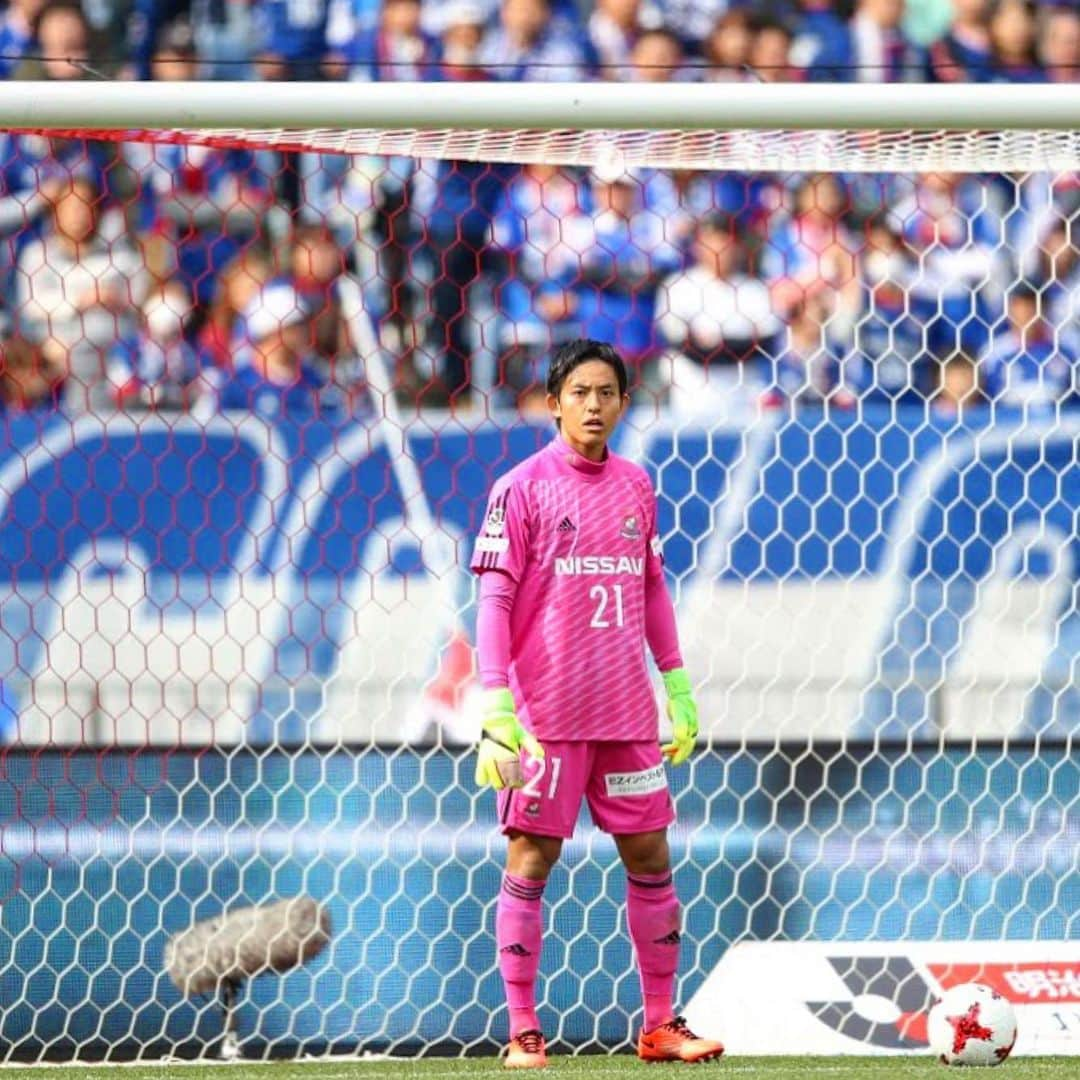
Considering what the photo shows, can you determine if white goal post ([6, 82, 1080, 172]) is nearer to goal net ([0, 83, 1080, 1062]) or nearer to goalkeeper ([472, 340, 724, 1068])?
goal net ([0, 83, 1080, 1062])

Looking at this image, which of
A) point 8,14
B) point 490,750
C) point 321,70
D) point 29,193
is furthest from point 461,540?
point 8,14

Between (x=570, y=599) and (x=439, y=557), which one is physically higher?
(x=570, y=599)

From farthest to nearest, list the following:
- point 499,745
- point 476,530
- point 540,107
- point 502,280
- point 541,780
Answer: point 502,280
point 476,530
point 540,107
point 541,780
point 499,745

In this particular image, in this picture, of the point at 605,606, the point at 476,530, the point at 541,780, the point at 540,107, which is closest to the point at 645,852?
the point at 541,780

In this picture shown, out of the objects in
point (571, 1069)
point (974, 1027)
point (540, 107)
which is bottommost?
point (571, 1069)

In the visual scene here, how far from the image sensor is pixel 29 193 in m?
8.12

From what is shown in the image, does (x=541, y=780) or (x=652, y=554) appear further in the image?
(x=652, y=554)

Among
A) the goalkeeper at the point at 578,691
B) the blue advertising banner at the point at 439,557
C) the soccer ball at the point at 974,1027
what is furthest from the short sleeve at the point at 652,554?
the blue advertising banner at the point at 439,557

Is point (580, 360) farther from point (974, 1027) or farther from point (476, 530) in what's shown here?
point (476, 530)

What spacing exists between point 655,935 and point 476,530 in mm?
2021

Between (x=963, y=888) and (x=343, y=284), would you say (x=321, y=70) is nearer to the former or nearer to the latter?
(x=343, y=284)

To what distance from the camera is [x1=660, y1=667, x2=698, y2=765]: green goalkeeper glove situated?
4609 mm

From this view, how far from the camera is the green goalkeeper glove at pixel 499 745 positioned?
14.3 feet

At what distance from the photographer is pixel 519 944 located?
15.1ft
